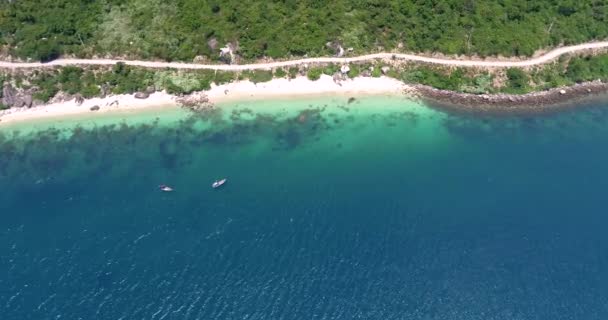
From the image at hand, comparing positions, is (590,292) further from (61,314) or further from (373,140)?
(61,314)

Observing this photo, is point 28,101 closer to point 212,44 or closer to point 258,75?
point 212,44

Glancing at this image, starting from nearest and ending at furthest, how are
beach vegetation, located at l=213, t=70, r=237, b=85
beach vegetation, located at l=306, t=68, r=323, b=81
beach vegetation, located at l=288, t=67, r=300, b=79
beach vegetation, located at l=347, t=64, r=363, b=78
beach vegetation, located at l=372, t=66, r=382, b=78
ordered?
beach vegetation, located at l=213, t=70, r=237, b=85 < beach vegetation, located at l=306, t=68, r=323, b=81 < beach vegetation, located at l=288, t=67, r=300, b=79 < beach vegetation, located at l=347, t=64, r=363, b=78 < beach vegetation, located at l=372, t=66, r=382, b=78

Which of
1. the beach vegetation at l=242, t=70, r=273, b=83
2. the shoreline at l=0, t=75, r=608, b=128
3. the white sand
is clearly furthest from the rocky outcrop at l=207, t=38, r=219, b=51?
the white sand

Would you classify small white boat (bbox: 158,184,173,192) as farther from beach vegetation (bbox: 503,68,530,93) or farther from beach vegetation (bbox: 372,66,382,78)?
beach vegetation (bbox: 503,68,530,93)

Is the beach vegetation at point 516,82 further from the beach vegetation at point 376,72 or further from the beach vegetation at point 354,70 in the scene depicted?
the beach vegetation at point 354,70

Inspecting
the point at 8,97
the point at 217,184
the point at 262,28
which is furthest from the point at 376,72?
the point at 8,97
